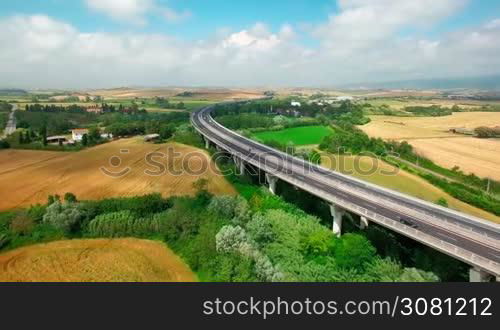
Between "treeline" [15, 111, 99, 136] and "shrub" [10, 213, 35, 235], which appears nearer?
"shrub" [10, 213, 35, 235]

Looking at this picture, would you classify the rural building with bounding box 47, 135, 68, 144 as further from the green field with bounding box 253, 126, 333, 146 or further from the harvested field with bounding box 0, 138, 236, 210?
the green field with bounding box 253, 126, 333, 146

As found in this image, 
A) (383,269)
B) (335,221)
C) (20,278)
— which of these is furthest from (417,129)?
(20,278)

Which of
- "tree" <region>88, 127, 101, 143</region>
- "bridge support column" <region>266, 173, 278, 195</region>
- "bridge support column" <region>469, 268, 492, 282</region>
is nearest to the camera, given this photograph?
"bridge support column" <region>469, 268, 492, 282</region>

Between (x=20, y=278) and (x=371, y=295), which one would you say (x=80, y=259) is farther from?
(x=371, y=295)

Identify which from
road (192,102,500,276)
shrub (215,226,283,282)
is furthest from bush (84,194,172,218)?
road (192,102,500,276)

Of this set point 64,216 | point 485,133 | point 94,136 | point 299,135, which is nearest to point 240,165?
point 64,216
